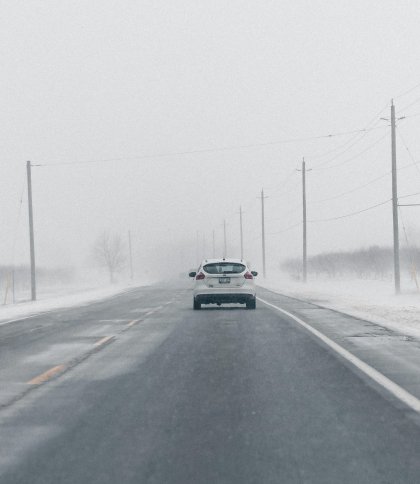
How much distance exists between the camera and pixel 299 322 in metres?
17.4

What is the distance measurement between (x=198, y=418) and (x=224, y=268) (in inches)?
657

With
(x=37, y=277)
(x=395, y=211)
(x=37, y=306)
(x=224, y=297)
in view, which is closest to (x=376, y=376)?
(x=224, y=297)

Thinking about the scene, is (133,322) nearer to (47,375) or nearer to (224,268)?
(224,268)

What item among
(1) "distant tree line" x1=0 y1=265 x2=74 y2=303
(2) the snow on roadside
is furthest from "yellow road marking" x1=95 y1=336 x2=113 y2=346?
(1) "distant tree line" x1=0 y1=265 x2=74 y2=303

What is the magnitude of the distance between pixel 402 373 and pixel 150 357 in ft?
12.9

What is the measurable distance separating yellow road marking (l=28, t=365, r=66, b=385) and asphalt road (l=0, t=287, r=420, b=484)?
2 centimetres

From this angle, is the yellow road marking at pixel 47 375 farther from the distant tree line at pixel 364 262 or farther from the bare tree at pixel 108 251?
the bare tree at pixel 108 251

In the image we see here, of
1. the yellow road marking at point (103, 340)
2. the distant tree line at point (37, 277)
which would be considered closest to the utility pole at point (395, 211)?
the yellow road marking at point (103, 340)

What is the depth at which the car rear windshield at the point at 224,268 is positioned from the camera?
23.1 metres

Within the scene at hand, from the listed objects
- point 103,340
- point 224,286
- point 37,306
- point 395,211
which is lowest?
point 37,306

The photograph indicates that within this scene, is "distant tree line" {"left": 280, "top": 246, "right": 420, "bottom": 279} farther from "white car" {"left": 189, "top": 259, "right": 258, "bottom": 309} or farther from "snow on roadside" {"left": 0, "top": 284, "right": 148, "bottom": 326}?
"white car" {"left": 189, "top": 259, "right": 258, "bottom": 309}

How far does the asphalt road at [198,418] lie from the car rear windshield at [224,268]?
34.3 ft

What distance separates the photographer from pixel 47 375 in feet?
30.5

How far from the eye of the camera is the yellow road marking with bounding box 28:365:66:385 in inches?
347
